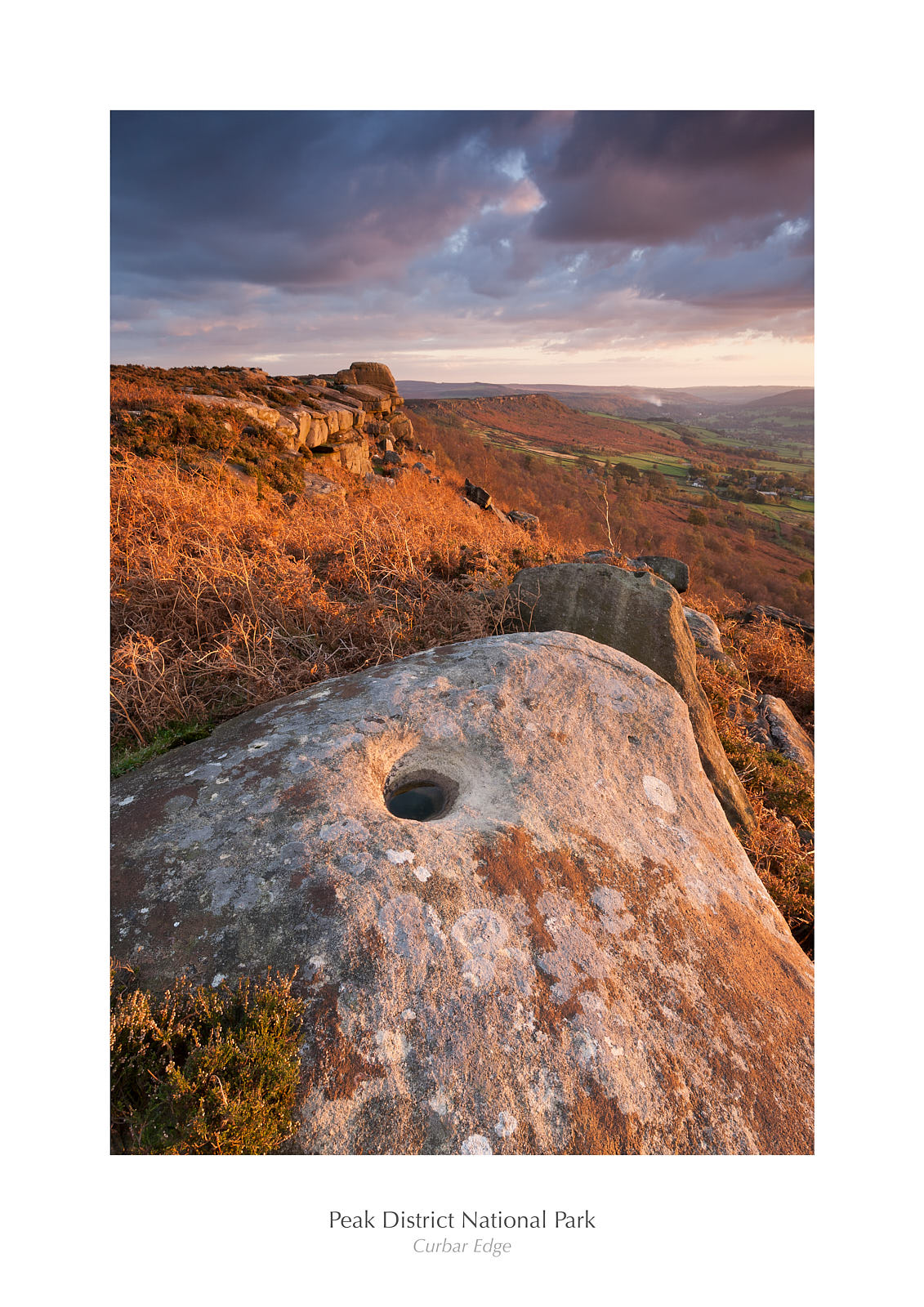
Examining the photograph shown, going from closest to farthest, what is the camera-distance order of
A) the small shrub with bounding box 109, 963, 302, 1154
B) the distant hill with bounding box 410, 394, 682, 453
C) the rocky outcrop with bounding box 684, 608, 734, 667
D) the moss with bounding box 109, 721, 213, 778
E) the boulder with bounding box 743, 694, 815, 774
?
the small shrub with bounding box 109, 963, 302, 1154
the moss with bounding box 109, 721, 213, 778
the boulder with bounding box 743, 694, 815, 774
the rocky outcrop with bounding box 684, 608, 734, 667
the distant hill with bounding box 410, 394, 682, 453

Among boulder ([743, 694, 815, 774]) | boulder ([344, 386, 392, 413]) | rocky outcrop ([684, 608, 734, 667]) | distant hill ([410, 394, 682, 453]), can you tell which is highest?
boulder ([344, 386, 392, 413])

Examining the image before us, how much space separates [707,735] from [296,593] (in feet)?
12.3

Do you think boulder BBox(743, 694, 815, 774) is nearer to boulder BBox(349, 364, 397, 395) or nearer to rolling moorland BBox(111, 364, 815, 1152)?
rolling moorland BBox(111, 364, 815, 1152)

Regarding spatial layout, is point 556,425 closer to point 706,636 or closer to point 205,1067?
point 706,636

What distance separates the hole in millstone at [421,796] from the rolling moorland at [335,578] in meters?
1.09

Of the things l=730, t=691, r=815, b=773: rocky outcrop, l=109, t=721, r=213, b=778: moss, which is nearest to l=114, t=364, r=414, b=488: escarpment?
l=109, t=721, r=213, b=778: moss

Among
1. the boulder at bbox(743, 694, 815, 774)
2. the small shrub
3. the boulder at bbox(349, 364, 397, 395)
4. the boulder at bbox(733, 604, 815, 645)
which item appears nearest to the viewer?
the small shrub

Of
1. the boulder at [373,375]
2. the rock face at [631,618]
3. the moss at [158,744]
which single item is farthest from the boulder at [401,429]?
the moss at [158,744]

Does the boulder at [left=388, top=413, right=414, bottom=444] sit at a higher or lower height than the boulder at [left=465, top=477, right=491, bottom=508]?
higher

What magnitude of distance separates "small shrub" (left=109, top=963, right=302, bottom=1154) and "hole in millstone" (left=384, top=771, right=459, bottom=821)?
3.44 feet

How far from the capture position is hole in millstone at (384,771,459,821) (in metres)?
2.96

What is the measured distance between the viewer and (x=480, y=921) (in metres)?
2.30

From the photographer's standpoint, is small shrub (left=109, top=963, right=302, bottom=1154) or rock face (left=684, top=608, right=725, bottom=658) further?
rock face (left=684, top=608, right=725, bottom=658)

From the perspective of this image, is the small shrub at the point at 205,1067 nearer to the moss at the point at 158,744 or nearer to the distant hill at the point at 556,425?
the moss at the point at 158,744
